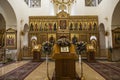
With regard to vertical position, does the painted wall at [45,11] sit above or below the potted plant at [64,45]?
above

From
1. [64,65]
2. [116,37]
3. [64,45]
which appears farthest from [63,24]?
[64,65]

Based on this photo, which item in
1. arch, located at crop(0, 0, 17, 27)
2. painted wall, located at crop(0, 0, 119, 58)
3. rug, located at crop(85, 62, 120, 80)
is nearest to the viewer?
rug, located at crop(85, 62, 120, 80)

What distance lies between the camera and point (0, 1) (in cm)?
1349

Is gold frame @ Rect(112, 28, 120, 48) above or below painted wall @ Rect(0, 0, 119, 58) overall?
below

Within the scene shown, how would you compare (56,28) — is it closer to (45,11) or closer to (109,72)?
(45,11)

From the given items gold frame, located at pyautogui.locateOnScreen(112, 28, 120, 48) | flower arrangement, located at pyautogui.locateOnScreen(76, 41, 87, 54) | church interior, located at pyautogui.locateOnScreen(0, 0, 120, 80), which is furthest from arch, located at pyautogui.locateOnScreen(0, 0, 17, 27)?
flower arrangement, located at pyautogui.locateOnScreen(76, 41, 87, 54)

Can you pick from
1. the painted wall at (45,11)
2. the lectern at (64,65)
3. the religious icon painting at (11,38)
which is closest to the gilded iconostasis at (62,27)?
the painted wall at (45,11)

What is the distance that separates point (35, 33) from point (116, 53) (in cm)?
934

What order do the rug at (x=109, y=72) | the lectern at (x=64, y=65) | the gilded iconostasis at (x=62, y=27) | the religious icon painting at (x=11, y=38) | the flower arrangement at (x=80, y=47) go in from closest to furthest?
the lectern at (x=64, y=65) → the flower arrangement at (x=80, y=47) → the rug at (x=109, y=72) → the religious icon painting at (x=11, y=38) → the gilded iconostasis at (x=62, y=27)

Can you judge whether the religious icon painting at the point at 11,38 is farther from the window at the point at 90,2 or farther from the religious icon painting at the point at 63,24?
the window at the point at 90,2

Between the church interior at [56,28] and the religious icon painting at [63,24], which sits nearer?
the church interior at [56,28]

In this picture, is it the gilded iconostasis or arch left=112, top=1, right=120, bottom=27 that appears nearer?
arch left=112, top=1, right=120, bottom=27

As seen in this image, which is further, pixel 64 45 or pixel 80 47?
pixel 80 47

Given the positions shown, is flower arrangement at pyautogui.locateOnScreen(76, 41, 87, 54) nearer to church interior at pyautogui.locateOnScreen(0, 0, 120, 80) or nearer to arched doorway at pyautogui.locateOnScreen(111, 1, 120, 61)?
church interior at pyautogui.locateOnScreen(0, 0, 120, 80)
